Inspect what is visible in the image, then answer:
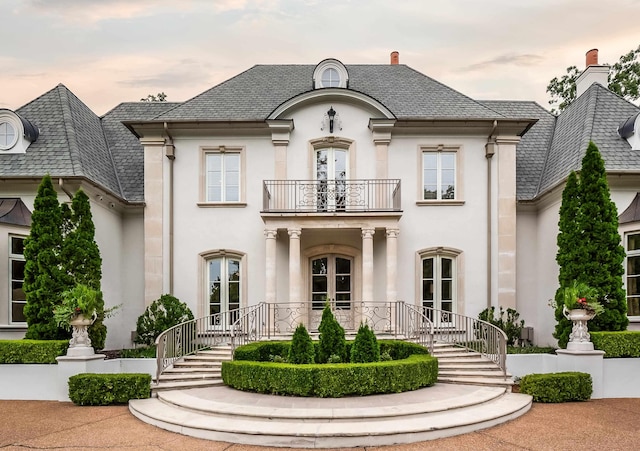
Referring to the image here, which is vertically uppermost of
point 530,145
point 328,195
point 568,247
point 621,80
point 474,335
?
point 621,80

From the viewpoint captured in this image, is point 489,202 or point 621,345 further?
point 489,202

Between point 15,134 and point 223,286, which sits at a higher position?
point 15,134

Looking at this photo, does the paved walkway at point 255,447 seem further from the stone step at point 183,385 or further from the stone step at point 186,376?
the stone step at point 186,376

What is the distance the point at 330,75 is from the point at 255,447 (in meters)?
11.7

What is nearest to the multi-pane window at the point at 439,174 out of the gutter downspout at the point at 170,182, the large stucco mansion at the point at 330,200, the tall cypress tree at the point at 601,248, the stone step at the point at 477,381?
the large stucco mansion at the point at 330,200

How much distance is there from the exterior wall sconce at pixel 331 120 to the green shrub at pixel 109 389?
874cm

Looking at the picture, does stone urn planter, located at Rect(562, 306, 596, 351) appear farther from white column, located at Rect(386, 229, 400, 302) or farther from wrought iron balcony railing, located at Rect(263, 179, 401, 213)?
wrought iron balcony railing, located at Rect(263, 179, 401, 213)

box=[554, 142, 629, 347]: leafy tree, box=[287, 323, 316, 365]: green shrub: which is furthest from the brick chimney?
box=[287, 323, 316, 365]: green shrub

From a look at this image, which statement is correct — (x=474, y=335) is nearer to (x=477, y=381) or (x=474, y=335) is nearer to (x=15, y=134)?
(x=477, y=381)

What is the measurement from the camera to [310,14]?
13727 mm

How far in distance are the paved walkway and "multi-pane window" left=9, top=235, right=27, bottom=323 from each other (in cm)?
377

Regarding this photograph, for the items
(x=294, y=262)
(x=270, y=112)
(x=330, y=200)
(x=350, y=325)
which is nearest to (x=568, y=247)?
(x=350, y=325)

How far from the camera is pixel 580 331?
35.6 feet

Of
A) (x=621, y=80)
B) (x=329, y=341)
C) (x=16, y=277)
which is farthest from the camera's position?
(x=621, y=80)
